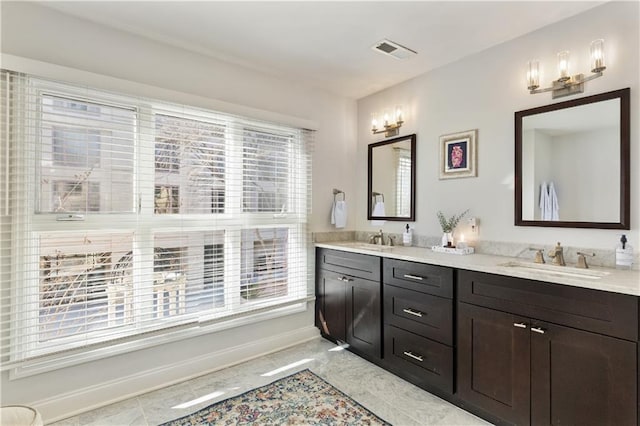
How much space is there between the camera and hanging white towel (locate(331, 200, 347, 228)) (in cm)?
336

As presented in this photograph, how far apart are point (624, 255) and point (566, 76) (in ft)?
3.69

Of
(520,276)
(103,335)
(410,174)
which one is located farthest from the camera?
(410,174)

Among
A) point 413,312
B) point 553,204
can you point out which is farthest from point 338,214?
point 553,204

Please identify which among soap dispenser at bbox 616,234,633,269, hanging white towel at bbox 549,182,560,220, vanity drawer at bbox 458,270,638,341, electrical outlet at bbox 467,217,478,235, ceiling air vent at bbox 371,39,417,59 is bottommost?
vanity drawer at bbox 458,270,638,341

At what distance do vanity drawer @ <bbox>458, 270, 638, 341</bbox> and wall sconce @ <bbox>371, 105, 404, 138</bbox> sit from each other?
64.4 inches

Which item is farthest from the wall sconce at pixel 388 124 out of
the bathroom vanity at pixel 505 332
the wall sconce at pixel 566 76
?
the bathroom vanity at pixel 505 332

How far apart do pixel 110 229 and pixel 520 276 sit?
2541mm

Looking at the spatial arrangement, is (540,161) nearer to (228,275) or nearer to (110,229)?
(228,275)

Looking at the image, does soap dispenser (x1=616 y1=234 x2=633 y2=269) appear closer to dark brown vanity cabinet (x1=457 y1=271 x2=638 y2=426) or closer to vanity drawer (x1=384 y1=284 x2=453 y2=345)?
dark brown vanity cabinet (x1=457 y1=271 x2=638 y2=426)

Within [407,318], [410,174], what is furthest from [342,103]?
[407,318]

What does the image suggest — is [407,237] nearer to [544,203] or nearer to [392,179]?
[392,179]

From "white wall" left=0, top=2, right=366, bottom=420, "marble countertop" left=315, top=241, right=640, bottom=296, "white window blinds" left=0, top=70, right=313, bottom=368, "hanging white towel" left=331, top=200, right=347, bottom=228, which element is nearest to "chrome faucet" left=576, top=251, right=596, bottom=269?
"marble countertop" left=315, top=241, right=640, bottom=296

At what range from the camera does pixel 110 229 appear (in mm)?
2176

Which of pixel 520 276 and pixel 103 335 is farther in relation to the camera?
pixel 103 335
